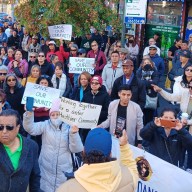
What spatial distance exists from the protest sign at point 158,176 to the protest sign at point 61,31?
5.93m

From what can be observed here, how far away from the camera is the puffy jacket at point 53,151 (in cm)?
486

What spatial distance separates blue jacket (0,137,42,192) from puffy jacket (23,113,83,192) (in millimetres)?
1159

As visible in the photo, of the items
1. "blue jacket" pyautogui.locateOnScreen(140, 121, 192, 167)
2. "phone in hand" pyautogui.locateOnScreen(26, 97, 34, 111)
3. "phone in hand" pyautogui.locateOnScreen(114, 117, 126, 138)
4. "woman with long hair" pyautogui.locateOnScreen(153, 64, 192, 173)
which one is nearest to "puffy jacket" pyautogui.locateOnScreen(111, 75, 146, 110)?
"woman with long hair" pyautogui.locateOnScreen(153, 64, 192, 173)

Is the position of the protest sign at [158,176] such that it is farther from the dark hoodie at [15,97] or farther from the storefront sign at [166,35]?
the storefront sign at [166,35]

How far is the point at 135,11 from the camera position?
9.51m

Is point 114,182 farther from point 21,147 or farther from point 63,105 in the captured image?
point 63,105

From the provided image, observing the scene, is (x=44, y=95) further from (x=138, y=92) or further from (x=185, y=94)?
(x=185, y=94)

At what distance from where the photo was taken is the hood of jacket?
260cm

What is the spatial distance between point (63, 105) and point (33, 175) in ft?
5.56

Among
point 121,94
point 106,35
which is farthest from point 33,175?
point 106,35

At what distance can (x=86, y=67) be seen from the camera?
9.11 m

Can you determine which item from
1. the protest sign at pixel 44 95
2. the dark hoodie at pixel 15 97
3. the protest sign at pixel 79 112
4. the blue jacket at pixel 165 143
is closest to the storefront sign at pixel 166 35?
the dark hoodie at pixel 15 97

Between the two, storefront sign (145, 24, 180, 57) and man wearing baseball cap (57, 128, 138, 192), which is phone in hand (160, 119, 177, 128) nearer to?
man wearing baseball cap (57, 128, 138, 192)

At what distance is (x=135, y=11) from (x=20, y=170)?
6.68m
